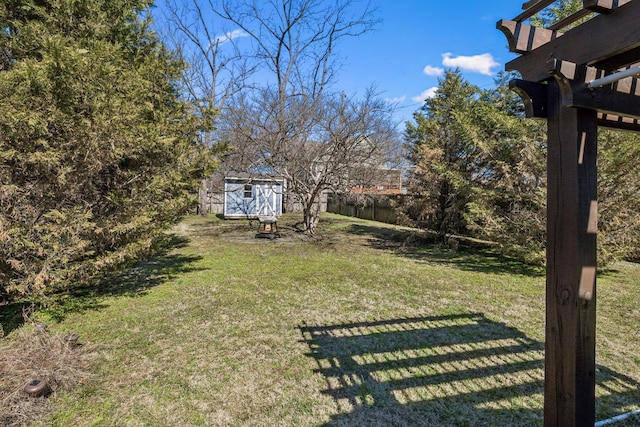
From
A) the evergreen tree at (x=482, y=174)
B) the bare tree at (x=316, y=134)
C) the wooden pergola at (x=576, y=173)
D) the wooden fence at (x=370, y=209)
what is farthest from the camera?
the wooden fence at (x=370, y=209)

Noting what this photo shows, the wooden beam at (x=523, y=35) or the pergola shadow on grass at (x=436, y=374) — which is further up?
the wooden beam at (x=523, y=35)

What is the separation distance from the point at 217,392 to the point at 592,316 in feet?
8.16

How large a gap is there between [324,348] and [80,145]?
11.2 feet

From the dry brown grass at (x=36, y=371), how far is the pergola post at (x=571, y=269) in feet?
10.5

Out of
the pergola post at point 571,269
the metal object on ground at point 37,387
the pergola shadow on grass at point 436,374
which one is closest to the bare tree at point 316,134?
the pergola shadow on grass at point 436,374

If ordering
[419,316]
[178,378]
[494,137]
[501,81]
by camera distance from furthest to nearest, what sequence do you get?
[501,81], [494,137], [419,316], [178,378]

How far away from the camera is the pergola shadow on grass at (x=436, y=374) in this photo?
227 cm

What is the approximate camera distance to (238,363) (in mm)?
2938

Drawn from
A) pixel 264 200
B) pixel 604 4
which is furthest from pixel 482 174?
pixel 264 200

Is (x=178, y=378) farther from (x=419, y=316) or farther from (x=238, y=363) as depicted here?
(x=419, y=316)

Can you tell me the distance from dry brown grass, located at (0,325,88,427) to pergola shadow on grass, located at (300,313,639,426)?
2014 mm

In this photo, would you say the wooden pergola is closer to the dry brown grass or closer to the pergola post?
the pergola post

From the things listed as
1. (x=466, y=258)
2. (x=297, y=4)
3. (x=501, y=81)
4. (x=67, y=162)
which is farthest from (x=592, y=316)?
(x=297, y=4)

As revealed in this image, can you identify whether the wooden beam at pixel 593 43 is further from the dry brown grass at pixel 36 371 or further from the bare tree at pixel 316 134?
the bare tree at pixel 316 134
